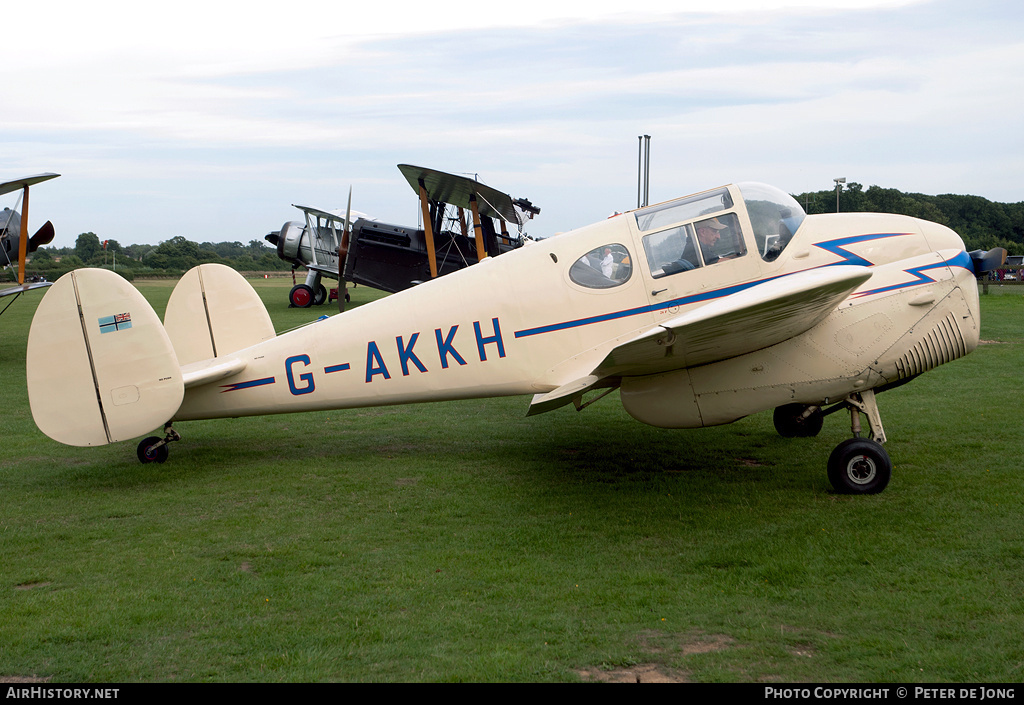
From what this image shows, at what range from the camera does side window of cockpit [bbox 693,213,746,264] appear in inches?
245

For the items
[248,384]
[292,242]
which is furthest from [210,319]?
[292,242]

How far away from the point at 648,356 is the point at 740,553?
145 centimetres

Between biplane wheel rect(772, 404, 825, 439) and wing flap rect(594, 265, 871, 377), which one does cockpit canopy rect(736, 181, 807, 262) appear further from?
biplane wheel rect(772, 404, 825, 439)

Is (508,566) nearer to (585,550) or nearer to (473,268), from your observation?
(585,550)

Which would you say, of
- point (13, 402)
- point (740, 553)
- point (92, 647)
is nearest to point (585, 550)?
point (740, 553)

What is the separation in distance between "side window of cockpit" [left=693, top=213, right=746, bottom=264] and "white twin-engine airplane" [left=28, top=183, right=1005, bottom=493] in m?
0.01

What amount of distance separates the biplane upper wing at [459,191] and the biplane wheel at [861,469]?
13.5 m

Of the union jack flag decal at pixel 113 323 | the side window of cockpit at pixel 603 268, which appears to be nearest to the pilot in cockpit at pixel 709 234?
the side window of cockpit at pixel 603 268

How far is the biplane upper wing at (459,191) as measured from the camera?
1797 centimetres

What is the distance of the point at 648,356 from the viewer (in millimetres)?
5379

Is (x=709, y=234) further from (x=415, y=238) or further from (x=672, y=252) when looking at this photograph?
(x=415, y=238)

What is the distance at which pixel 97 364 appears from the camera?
246 inches

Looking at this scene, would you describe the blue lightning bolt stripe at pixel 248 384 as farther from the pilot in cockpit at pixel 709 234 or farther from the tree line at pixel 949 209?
the tree line at pixel 949 209

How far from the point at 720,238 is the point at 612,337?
1.20m
